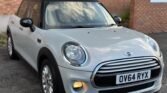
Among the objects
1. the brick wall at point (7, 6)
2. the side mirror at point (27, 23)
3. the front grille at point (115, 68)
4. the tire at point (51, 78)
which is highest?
the side mirror at point (27, 23)

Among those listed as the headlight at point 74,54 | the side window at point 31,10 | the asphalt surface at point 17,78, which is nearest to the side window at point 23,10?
the side window at point 31,10

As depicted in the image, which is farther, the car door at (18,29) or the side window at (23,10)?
the side window at (23,10)

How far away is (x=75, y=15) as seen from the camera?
5.72 meters

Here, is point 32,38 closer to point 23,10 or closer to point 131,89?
point 23,10

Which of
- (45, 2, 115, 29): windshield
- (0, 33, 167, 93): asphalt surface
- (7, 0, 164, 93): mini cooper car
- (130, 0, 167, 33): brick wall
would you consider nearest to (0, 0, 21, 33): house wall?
(0, 33, 167, 93): asphalt surface

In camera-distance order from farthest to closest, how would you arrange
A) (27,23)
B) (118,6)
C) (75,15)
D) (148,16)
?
(118,6)
(148,16)
(75,15)
(27,23)

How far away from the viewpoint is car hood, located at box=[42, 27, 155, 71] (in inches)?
172

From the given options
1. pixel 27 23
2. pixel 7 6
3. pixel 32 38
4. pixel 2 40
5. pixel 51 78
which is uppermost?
pixel 27 23

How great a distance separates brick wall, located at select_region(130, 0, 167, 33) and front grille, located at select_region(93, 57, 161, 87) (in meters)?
7.01

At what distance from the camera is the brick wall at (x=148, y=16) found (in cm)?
1142

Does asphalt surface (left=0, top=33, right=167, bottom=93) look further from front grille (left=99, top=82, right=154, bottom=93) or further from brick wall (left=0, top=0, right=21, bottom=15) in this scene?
brick wall (left=0, top=0, right=21, bottom=15)

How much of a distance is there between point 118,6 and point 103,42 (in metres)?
8.50

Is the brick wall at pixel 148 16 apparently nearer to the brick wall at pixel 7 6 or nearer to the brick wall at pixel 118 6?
the brick wall at pixel 118 6

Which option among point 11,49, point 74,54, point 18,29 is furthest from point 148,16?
point 74,54
